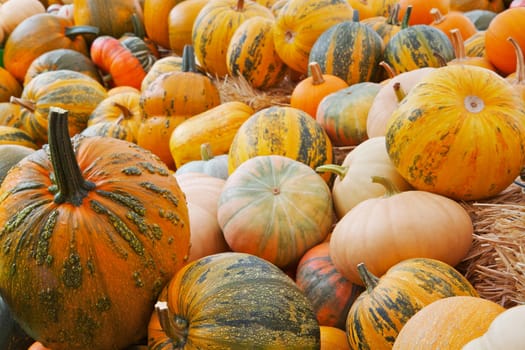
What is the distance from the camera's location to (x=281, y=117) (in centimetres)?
231

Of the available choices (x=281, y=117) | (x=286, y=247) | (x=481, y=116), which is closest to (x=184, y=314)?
(x=286, y=247)

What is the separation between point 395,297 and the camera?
4.37 feet

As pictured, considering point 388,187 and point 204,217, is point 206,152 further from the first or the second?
point 388,187

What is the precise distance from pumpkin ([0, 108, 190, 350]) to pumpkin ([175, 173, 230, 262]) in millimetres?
485

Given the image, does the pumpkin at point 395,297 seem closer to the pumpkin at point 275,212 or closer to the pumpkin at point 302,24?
the pumpkin at point 275,212

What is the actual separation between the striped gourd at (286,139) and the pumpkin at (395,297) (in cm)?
87

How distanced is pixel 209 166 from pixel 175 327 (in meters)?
1.40

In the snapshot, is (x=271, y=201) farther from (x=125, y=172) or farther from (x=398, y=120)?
(x=125, y=172)

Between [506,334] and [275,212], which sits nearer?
[506,334]

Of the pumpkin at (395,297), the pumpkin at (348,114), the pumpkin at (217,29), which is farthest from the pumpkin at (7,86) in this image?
the pumpkin at (395,297)

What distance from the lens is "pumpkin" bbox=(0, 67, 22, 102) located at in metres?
4.61

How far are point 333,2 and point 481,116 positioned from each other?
176cm

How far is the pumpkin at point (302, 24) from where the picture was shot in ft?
10.3

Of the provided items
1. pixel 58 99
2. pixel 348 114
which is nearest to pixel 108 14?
pixel 58 99
